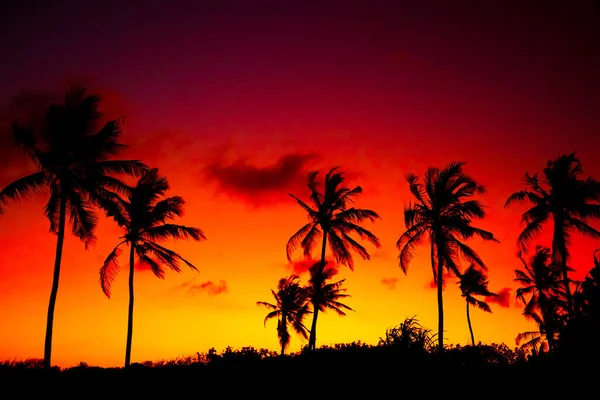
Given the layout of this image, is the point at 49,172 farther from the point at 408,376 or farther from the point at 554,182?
the point at 554,182

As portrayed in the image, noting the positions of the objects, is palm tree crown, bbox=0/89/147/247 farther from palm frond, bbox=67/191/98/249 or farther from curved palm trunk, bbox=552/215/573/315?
curved palm trunk, bbox=552/215/573/315

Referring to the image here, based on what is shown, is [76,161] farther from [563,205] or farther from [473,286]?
[473,286]

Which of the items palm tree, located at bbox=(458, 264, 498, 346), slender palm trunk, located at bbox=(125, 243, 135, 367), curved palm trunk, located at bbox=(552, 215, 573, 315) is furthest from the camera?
palm tree, located at bbox=(458, 264, 498, 346)

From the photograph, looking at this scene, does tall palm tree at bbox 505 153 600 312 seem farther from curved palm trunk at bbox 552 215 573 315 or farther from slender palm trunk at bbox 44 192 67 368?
slender palm trunk at bbox 44 192 67 368

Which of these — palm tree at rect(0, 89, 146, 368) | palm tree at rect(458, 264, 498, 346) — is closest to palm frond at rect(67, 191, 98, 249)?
palm tree at rect(0, 89, 146, 368)

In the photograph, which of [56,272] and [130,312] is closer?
[56,272]

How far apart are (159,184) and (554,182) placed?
941 inches

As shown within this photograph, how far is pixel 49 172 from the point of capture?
75.4ft

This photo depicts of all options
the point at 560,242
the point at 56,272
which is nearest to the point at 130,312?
the point at 56,272

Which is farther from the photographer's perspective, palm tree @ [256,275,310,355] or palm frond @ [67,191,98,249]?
palm tree @ [256,275,310,355]

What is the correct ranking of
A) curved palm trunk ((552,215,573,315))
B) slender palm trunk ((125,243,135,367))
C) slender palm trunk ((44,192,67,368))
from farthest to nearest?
1. curved palm trunk ((552,215,573,315))
2. slender palm trunk ((125,243,135,367))
3. slender palm trunk ((44,192,67,368))

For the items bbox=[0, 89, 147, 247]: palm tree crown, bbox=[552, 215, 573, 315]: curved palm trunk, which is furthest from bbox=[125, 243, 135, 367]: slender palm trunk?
bbox=[552, 215, 573, 315]: curved palm trunk

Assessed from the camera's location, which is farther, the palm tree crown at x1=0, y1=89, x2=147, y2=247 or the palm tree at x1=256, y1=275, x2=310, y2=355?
the palm tree at x1=256, y1=275, x2=310, y2=355

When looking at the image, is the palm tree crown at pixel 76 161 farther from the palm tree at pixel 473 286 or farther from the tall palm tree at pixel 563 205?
the palm tree at pixel 473 286
